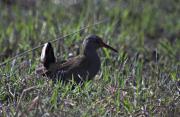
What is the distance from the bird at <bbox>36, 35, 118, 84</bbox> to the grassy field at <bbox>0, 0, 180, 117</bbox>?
5.1 inches

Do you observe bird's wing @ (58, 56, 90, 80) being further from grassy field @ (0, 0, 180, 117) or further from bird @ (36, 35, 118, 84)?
grassy field @ (0, 0, 180, 117)

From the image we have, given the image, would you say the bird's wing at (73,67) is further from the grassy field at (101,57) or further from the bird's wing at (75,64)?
the grassy field at (101,57)

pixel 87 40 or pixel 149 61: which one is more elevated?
pixel 87 40

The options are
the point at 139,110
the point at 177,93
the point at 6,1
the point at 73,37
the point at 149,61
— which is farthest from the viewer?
the point at 6,1

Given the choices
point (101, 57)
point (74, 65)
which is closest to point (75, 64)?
point (74, 65)

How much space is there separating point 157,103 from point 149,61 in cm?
306

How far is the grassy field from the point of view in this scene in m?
5.79

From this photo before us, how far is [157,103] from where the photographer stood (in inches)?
236

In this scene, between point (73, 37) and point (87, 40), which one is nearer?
point (87, 40)

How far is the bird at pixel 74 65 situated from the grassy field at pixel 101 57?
0.42 ft

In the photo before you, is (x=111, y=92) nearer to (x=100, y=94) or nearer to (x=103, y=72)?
(x=100, y=94)

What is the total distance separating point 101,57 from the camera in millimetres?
8156

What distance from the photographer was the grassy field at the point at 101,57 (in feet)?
19.0

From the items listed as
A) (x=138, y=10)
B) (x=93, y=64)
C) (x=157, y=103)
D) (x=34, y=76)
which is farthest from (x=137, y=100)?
(x=138, y=10)
